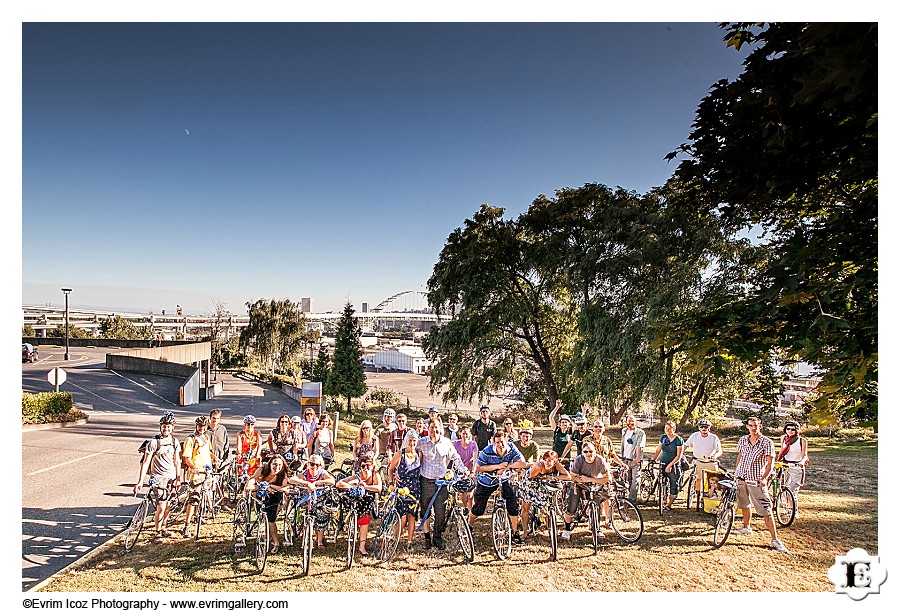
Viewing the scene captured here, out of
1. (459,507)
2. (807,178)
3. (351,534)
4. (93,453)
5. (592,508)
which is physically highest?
(807,178)

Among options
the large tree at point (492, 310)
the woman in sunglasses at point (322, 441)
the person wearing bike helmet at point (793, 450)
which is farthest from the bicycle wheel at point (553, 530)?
the large tree at point (492, 310)

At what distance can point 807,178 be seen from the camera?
538 cm

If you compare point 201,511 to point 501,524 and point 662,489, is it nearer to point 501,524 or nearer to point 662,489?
point 501,524

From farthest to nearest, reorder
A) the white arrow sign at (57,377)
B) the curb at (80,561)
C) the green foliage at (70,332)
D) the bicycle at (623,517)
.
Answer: the green foliage at (70,332)
the white arrow sign at (57,377)
the bicycle at (623,517)
the curb at (80,561)

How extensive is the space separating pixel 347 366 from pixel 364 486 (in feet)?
51.3

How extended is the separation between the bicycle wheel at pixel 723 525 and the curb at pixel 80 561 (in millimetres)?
7151

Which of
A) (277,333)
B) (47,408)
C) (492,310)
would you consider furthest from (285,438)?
(277,333)

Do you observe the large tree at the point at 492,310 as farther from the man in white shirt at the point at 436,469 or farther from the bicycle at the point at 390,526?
the bicycle at the point at 390,526

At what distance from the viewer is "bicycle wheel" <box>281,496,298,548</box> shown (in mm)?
5984

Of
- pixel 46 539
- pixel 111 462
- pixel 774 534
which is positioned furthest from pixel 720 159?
pixel 111 462

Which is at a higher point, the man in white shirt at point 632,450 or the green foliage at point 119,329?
the green foliage at point 119,329

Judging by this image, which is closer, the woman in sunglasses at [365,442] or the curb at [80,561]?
the curb at [80,561]

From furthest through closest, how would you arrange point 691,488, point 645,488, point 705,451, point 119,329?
point 119,329 → point 645,488 → point 691,488 → point 705,451

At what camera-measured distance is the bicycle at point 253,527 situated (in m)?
5.58
